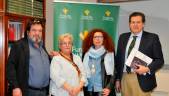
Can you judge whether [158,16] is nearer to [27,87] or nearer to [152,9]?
[152,9]

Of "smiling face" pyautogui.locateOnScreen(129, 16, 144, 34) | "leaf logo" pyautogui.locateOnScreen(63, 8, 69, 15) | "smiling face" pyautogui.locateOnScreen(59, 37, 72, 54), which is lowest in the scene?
"smiling face" pyautogui.locateOnScreen(59, 37, 72, 54)

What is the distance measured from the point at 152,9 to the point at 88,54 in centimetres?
138

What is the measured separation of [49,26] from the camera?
4242mm

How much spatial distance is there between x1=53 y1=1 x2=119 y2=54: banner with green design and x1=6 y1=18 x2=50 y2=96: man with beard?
1.07 meters

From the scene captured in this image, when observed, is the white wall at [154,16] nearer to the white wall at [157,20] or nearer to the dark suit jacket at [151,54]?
the white wall at [157,20]

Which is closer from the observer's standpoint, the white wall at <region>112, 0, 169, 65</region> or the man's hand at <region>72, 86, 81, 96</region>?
the man's hand at <region>72, 86, 81, 96</region>

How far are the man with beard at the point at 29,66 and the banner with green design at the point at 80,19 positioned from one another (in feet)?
3.49

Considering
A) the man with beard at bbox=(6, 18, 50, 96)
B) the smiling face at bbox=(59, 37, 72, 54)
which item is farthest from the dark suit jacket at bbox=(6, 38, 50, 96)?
the smiling face at bbox=(59, 37, 72, 54)

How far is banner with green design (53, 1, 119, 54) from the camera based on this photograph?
12.4ft

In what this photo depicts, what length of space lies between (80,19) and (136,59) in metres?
1.28

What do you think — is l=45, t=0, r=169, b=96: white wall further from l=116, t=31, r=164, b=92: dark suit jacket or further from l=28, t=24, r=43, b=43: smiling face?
l=28, t=24, r=43, b=43: smiling face

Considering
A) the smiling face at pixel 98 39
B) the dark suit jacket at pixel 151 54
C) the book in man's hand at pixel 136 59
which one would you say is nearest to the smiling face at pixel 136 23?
the dark suit jacket at pixel 151 54

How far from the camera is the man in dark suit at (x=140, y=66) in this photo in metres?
2.86

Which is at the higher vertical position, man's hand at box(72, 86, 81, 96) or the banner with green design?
the banner with green design
